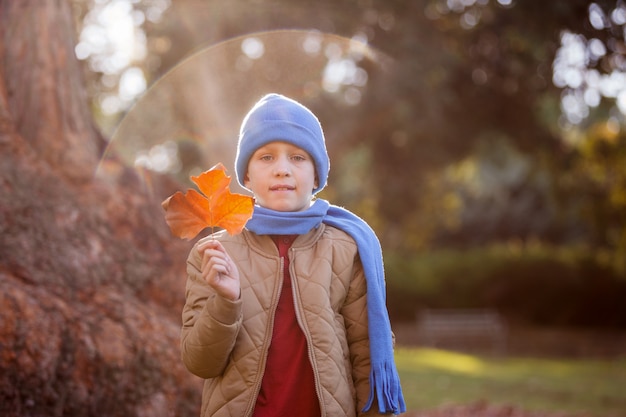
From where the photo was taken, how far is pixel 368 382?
252 centimetres

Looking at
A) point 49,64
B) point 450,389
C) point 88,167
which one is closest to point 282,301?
point 88,167

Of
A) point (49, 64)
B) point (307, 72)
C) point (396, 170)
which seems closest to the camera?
point (49, 64)

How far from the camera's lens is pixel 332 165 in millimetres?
15828

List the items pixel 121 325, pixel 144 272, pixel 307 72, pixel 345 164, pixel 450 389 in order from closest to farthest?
pixel 121 325
pixel 144 272
pixel 450 389
pixel 307 72
pixel 345 164

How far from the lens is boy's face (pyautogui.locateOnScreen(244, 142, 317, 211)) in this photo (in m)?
2.52

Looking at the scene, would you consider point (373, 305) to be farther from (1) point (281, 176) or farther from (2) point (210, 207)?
(2) point (210, 207)

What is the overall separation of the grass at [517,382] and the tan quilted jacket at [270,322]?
5.62 meters

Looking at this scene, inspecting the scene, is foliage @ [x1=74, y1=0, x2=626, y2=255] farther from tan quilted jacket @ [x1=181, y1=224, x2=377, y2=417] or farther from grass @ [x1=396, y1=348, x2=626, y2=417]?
tan quilted jacket @ [x1=181, y1=224, x2=377, y2=417]

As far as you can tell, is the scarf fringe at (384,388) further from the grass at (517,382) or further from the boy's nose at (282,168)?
the grass at (517,382)

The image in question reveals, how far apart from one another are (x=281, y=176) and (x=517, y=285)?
742 inches

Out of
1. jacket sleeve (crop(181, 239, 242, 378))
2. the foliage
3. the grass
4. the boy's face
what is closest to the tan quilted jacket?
jacket sleeve (crop(181, 239, 242, 378))

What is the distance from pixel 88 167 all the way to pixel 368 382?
2.83 metres

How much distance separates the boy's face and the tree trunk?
5.52ft

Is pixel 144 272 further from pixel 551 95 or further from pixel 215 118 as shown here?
pixel 551 95
